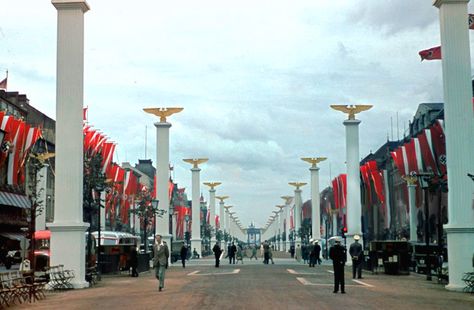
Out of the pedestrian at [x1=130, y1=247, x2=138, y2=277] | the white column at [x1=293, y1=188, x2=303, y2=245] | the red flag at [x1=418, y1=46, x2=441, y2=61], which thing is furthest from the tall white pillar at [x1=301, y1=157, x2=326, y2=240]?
the red flag at [x1=418, y1=46, x2=441, y2=61]

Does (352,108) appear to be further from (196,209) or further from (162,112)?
(196,209)

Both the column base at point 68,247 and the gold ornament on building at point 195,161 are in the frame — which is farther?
the gold ornament on building at point 195,161

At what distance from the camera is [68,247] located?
26859mm

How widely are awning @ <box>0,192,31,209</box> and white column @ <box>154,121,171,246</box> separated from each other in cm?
1341

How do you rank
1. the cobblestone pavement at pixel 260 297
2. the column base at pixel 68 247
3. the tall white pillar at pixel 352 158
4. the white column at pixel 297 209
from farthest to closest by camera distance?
the white column at pixel 297 209
the tall white pillar at pixel 352 158
the column base at pixel 68 247
the cobblestone pavement at pixel 260 297

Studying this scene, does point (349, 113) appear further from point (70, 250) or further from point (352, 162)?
point (70, 250)

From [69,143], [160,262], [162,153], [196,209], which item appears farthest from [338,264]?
[196,209]

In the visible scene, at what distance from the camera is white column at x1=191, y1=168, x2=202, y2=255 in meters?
81.9

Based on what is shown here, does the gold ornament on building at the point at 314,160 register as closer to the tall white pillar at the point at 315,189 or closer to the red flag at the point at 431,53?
the tall white pillar at the point at 315,189

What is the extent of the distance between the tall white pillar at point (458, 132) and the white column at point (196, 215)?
57372mm

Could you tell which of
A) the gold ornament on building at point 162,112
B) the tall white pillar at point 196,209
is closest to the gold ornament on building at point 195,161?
the tall white pillar at point 196,209

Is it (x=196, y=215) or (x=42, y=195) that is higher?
(x=42, y=195)

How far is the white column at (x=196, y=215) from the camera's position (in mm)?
81875

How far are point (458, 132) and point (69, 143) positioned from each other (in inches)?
577
